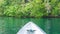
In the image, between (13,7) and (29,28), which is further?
(13,7)

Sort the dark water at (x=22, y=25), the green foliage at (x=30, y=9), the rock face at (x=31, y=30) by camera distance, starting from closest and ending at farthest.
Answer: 1. the rock face at (x=31, y=30)
2. the dark water at (x=22, y=25)
3. the green foliage at (x=30, y=9)

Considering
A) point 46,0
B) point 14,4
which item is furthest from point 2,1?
point 46,0

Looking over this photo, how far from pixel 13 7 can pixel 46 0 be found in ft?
14.5

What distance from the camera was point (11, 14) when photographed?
28078 mm

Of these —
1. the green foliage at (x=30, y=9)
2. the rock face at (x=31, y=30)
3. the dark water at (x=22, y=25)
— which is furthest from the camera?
the green foliage at (x=30, y=9)

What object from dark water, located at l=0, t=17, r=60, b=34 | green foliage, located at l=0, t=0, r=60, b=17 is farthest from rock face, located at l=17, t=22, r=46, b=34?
green foliage, located at l=0, t=0, r=60, b=17

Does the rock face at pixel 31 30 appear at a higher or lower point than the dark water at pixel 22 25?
higher

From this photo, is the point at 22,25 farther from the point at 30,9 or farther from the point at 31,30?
the point at 31,30

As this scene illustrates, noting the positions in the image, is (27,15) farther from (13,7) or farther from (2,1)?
(2,1)

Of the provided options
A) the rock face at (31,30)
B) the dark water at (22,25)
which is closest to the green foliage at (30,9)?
the dark water at (22,25)

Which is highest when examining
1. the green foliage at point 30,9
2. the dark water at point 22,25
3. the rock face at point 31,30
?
the rock face at point 31,30

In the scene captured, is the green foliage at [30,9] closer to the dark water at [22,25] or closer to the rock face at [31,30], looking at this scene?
the dark water at [22,25]

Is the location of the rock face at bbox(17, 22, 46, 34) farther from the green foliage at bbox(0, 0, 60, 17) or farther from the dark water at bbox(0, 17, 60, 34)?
the green foliage at bbox(0, 0, 60, 17)

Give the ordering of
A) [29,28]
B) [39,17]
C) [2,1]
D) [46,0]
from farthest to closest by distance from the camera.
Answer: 1. [2,1]
2. [46,0]
3. [39,17]
4. [29,28]
